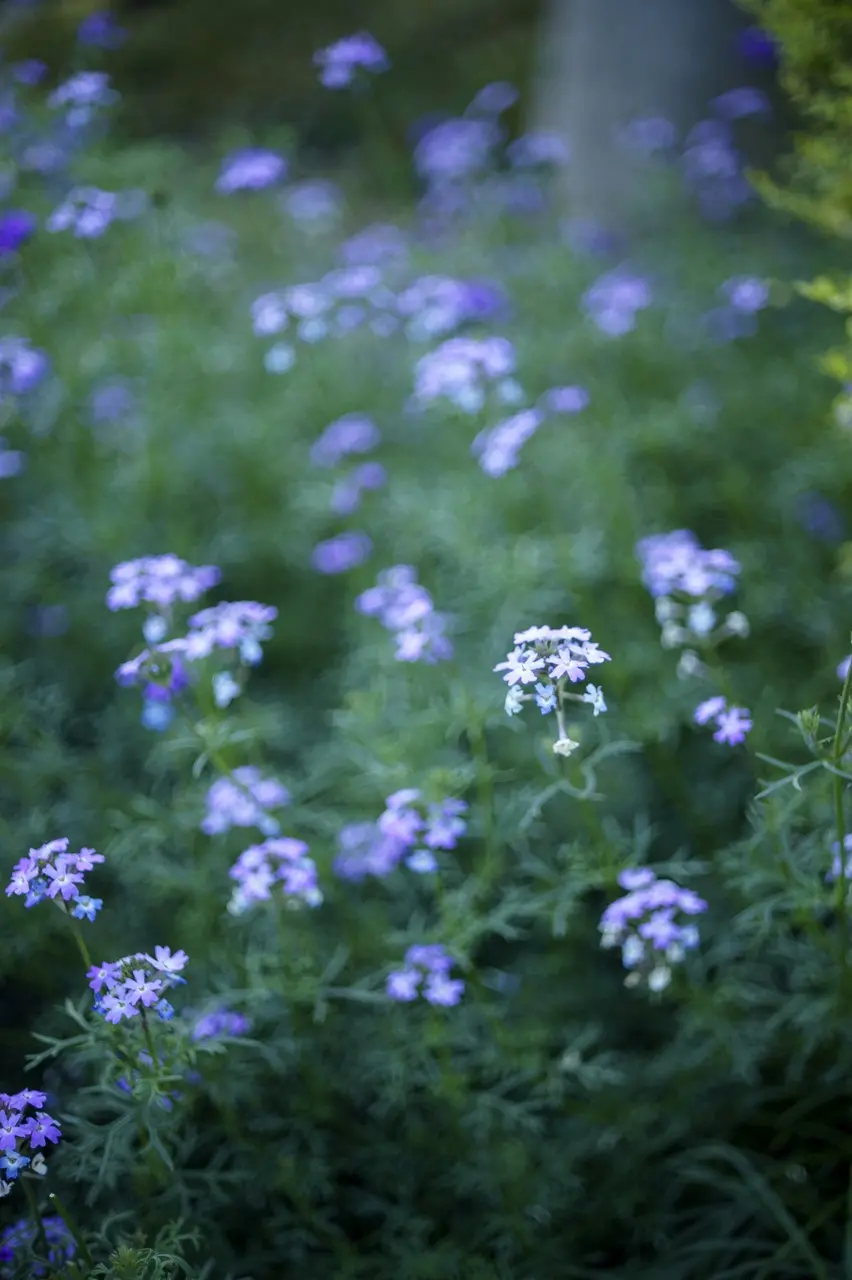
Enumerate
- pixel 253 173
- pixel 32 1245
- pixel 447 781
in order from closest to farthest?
1. pixel 32 1245
2. pixel 447 781
3. pixel 253 173

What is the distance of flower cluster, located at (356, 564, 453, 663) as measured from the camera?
2631 mm

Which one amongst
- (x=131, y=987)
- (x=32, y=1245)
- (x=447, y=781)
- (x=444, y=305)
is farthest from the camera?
(x=444, y=305)

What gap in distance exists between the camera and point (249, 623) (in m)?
2.64

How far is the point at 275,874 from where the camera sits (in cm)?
253

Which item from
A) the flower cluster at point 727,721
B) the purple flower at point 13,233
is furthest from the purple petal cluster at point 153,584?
the purple flower at point 13,233

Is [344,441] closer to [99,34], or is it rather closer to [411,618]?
[411,618]

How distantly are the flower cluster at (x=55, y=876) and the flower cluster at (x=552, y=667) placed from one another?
2.86 feet

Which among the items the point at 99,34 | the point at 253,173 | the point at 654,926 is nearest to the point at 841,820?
the point at 654,926

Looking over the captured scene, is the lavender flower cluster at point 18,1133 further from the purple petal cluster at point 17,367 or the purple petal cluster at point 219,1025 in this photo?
the purple petal cluster at point 17,367

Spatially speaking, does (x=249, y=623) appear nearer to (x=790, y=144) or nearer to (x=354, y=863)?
(x=354, y=863)

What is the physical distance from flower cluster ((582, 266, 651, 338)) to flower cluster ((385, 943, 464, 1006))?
8.96 feet

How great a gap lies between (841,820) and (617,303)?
9.03 ft

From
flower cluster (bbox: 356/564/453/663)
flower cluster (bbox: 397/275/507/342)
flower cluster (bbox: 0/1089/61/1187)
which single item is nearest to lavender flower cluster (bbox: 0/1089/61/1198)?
flower cluster (bbox: 0/1089/61/1187)

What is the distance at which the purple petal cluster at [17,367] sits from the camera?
12.2ft
